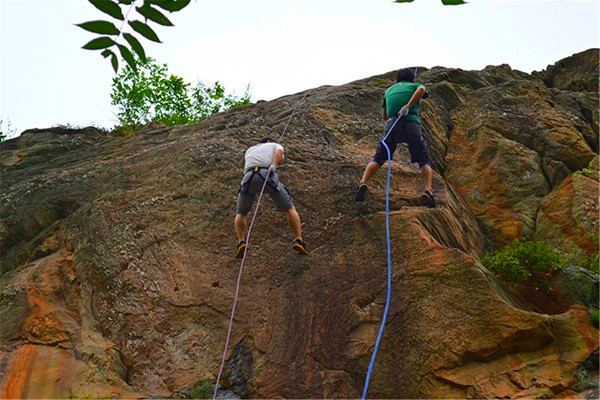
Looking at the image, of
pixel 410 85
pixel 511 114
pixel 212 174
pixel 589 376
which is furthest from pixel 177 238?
pixel 511 114

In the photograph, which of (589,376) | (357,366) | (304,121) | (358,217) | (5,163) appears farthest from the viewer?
(5,163)

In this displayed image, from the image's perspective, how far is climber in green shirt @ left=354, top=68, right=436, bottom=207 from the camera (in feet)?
27.5

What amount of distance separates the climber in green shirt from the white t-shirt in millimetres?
1180

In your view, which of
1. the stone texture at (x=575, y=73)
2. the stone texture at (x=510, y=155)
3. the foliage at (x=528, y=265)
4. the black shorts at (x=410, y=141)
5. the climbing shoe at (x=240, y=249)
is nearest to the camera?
the foliage at (x=528, y=265)

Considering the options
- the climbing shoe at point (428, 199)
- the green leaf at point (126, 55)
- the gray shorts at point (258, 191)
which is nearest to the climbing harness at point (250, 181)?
the gray shorts at point (258, 191)

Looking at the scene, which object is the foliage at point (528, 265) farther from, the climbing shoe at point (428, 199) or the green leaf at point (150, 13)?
the green leaf at point (150, 13)

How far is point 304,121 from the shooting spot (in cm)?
1071

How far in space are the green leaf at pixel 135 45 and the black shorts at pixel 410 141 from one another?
6227mm

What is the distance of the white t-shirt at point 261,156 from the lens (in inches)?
319

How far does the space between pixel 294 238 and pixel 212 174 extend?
6.24 feet

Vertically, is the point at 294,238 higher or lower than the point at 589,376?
higher

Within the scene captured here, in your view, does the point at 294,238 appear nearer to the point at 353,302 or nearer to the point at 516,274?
the point at 353,302

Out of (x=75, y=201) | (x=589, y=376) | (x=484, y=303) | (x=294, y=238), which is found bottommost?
(x=589, y=376)

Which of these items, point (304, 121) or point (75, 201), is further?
point (304, 121)
